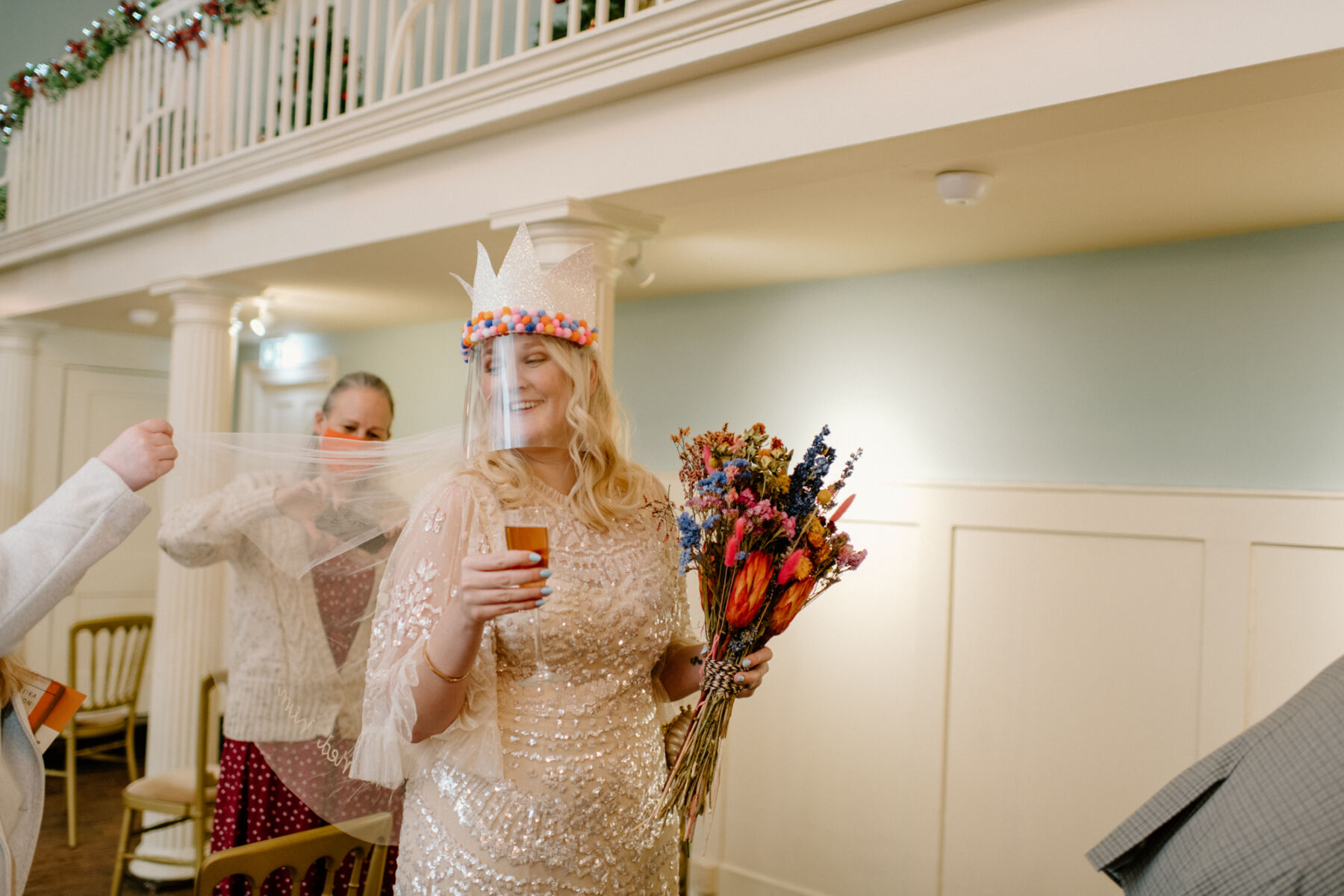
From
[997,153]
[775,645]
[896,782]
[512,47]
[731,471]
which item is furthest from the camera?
[512,47]

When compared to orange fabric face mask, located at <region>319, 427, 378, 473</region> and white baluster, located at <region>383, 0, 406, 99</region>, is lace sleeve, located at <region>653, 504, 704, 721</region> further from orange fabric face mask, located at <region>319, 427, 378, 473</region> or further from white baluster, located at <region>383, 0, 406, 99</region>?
white baluster, located at <region>383, 0, 406, 99</region>

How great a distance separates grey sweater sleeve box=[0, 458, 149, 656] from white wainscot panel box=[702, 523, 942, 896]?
2.73 metres

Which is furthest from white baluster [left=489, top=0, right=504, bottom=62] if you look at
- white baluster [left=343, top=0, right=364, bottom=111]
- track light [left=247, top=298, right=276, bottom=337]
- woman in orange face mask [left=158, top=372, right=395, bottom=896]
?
track light [left=247, top=298, right=276, bottom=337]

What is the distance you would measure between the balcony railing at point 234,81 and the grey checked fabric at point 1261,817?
7.88ft

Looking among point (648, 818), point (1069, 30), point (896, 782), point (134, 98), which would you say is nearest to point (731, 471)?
point (648, 818)

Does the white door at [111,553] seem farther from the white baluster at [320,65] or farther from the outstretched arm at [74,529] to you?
the outstretched arm at [74,529]

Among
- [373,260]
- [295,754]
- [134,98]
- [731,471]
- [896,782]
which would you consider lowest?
[896,782]

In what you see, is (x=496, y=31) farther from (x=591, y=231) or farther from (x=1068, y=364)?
(x=1068, y=364)

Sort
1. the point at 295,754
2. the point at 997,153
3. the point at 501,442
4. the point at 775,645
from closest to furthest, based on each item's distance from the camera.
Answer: the point at 501,442 → the point at 997,153 → the point at 295,754 → the point at 775,645

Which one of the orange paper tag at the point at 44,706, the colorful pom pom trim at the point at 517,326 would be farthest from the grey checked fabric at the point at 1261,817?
the orange paper tag at the point at 44,706

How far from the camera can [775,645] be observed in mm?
4035

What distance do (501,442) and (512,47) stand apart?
3.38 meters

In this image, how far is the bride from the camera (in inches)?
67.2

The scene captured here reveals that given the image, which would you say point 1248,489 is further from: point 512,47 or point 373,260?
point 512,47
